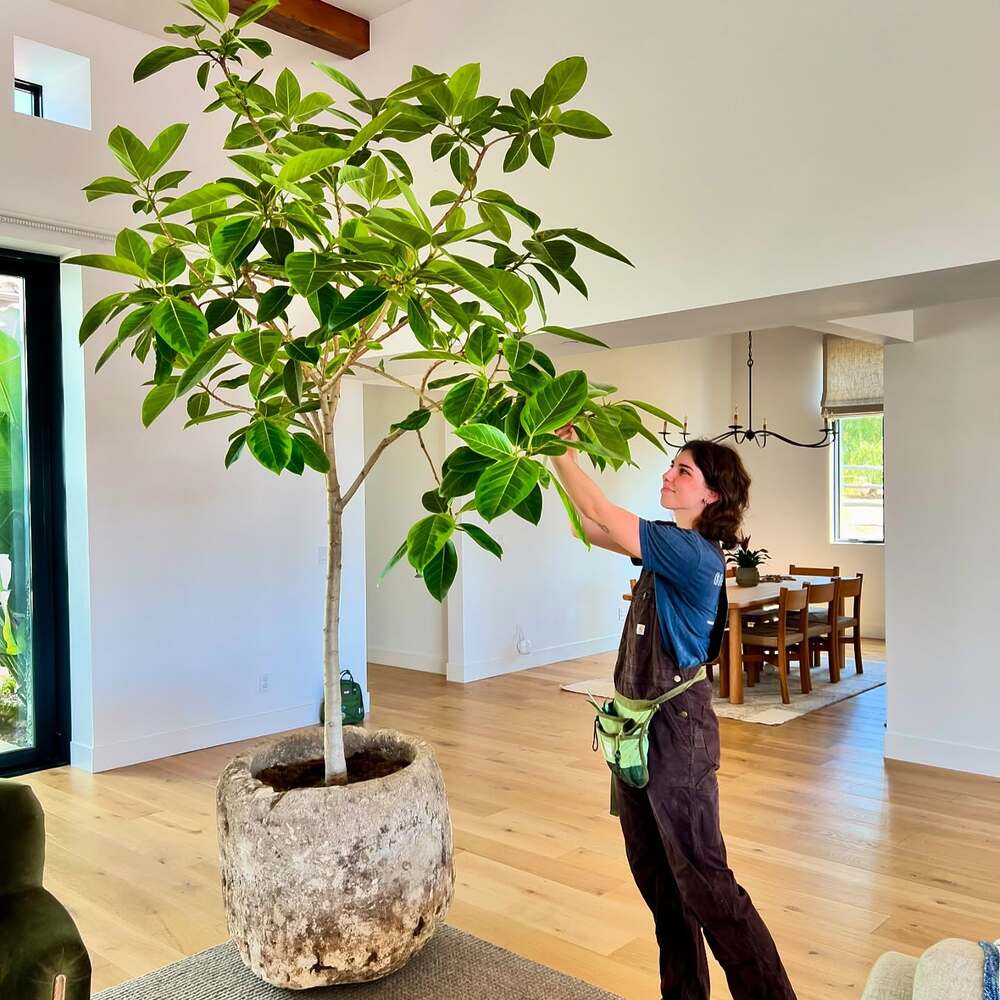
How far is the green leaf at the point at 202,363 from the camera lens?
1647 millimetres

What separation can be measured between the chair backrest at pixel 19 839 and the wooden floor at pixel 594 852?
1040 millimetres

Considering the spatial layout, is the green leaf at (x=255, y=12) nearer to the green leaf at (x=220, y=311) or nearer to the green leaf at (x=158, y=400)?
the green leaf at (x=220, y=311)

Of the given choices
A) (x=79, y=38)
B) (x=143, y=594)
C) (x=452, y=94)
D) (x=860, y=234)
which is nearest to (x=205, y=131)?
(x=79, y=38)

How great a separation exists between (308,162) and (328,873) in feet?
4.92

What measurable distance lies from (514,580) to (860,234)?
13.9ft

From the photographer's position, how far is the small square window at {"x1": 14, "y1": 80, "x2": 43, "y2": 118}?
15.1ft

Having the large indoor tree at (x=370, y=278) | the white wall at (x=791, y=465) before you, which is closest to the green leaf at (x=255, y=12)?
the large indoor tree at (x=370, y=278)

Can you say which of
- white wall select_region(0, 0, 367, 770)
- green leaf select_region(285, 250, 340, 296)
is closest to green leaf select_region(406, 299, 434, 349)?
green leaf select_region(285, 250, 340, 296)

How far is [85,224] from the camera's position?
455cm

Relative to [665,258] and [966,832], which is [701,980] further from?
[665,258]

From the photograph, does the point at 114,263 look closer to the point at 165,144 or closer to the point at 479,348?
the point at 165,144

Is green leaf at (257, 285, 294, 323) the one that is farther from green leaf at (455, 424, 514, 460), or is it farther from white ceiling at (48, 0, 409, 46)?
white ceiling at (48, 0, 409, 46)

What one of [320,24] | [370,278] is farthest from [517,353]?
[320,24]

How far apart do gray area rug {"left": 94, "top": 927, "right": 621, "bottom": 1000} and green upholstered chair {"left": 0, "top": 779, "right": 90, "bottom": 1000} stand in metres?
0.93
